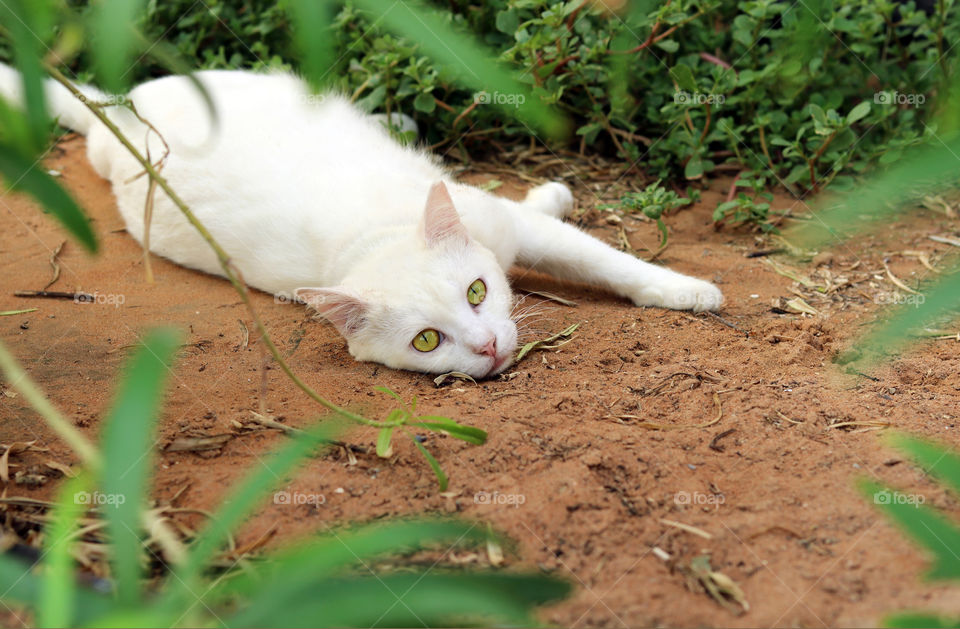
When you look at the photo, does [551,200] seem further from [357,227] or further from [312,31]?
[312,31]

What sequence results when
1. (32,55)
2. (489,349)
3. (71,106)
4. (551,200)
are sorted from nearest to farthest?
1. (32,55)
2. (489,349)
3. (551,200)
4. (71,106)

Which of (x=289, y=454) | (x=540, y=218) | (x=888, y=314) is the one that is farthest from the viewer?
(x=540, y=218)

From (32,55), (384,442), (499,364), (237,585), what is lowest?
(499,364)

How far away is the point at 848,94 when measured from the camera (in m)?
4.54

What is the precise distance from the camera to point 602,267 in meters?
3.58

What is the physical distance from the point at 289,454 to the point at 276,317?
2.20 meters

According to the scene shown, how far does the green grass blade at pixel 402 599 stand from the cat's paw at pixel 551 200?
3.18 meters

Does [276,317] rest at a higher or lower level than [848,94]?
lower

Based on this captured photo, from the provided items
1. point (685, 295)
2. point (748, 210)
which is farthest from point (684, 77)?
point (685, 295)

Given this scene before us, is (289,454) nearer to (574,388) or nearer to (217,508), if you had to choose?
(217,508)

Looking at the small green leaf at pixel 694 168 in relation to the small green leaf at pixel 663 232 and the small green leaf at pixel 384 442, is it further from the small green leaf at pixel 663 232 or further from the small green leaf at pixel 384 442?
the small green leaf at pixel 384 442

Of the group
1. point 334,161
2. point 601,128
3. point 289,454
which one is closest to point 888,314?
point 601,128

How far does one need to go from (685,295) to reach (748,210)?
957 mm

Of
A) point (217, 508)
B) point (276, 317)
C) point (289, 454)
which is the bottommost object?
point (276, 317)
